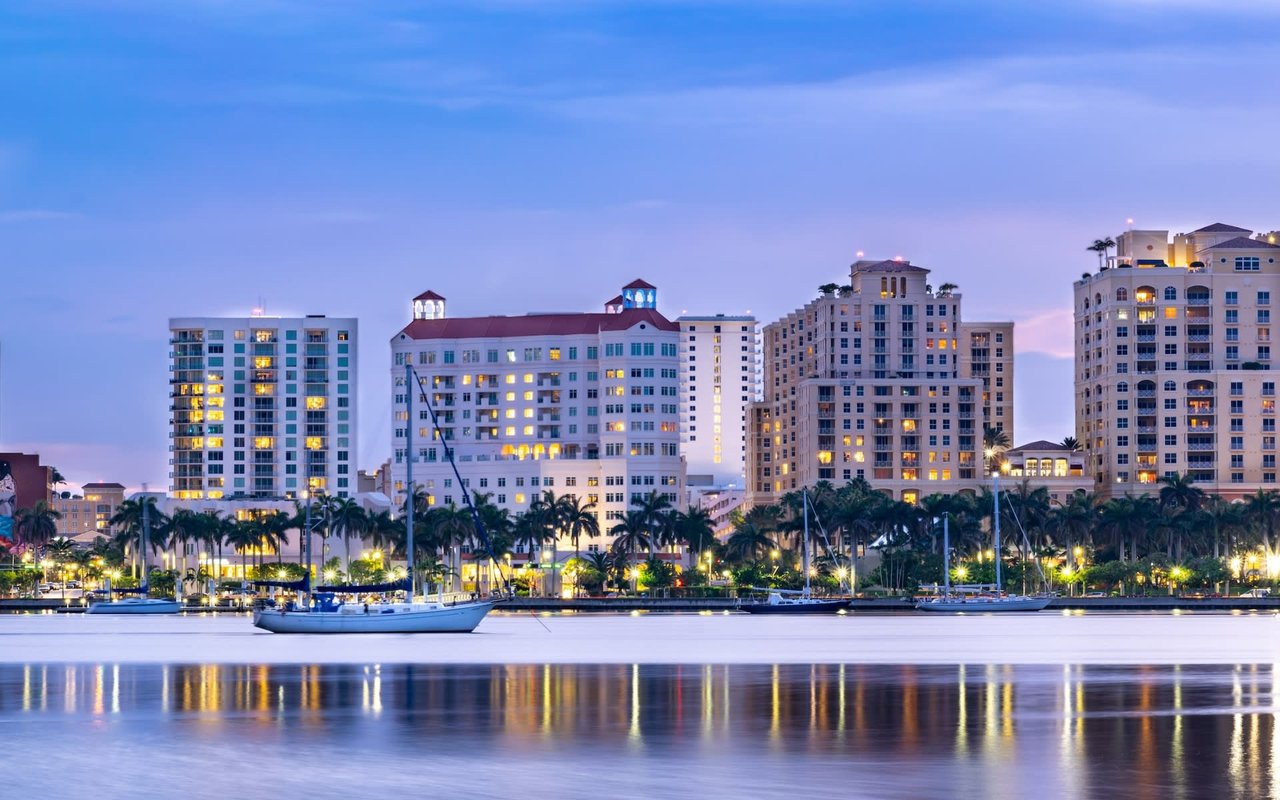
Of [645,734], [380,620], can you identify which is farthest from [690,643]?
[645,734]

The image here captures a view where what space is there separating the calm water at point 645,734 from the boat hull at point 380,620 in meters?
51.9

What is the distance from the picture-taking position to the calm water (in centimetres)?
5400

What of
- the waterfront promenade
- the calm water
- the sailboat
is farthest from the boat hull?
the calm water

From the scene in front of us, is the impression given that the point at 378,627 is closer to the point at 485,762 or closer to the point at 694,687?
the point at 694,687

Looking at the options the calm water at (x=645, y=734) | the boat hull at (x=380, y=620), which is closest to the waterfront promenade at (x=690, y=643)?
the boat hull at (x=380, y=620)

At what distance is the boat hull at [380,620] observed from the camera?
152375 millimetres

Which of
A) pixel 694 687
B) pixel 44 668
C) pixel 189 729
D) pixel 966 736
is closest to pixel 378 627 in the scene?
pixel 44 668

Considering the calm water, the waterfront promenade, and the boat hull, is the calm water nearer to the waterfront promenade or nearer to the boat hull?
the waterfront promenade

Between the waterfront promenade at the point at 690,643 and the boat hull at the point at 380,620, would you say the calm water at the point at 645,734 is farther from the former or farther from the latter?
the boat hull at the point at 380,620

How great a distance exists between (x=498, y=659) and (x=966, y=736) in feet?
176

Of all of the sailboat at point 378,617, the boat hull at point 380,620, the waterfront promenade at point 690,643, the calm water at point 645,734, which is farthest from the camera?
the sailboat at point 378,617

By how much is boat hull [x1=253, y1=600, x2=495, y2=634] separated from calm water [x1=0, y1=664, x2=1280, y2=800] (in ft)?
170

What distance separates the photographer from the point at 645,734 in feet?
219

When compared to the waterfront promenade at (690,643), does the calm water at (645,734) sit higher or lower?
higher
